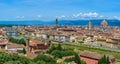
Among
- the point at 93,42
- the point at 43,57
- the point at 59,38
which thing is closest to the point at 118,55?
the point at 43,57

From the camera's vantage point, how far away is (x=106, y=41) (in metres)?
48.5

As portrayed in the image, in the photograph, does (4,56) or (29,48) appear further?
(29,48)

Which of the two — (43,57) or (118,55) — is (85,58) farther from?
(118,55)

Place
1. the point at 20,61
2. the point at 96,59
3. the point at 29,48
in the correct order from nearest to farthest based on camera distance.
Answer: the point at 20,61
the point at 96,59
the point at 29,48

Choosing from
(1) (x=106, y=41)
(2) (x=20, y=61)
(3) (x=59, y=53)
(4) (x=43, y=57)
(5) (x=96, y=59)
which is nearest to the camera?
(2) (x=20, y=61)

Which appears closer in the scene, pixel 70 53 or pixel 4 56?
pixel 4 56

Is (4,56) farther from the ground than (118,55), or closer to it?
farther from the ground

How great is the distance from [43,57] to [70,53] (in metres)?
6.85

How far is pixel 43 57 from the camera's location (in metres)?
22.6

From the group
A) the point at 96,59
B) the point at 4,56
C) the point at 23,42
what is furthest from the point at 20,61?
the point at 23,42

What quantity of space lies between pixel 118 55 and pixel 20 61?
768 inches

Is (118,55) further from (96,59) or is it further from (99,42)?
(99,42)

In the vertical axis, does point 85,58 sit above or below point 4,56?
below

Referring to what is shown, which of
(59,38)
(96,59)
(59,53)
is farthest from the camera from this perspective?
(59,38)
